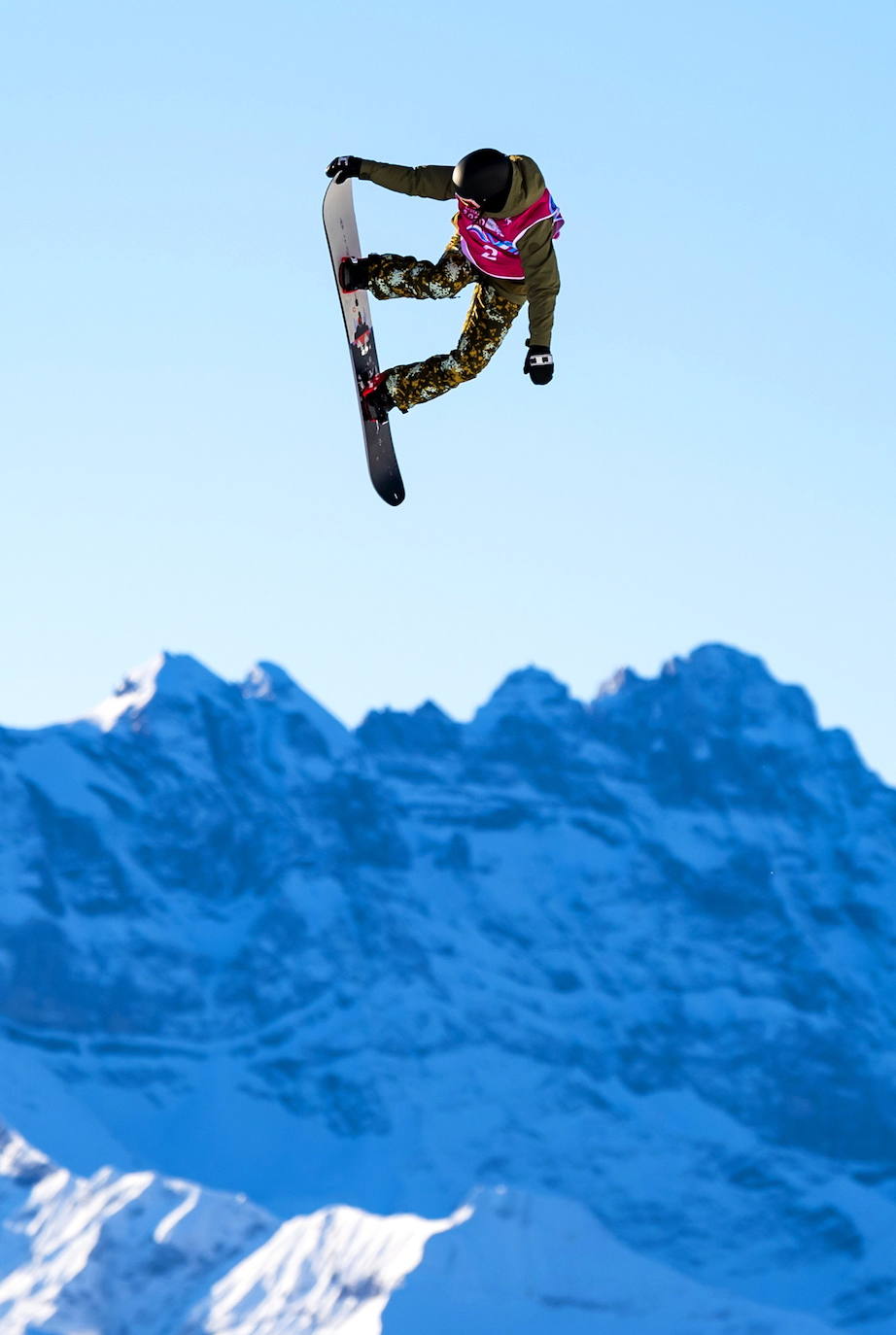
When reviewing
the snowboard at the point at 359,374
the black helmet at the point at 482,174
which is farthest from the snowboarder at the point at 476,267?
the snowboard at the point at 359,374

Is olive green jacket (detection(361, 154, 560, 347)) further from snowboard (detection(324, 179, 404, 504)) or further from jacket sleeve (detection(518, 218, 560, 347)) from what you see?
snowboard (detection(324, 179, 404, 504))

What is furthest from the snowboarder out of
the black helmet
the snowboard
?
the snowboard

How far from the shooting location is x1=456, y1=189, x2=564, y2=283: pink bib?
51.4 feet

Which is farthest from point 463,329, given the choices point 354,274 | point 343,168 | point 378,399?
point 343,168

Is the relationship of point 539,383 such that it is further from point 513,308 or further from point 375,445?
point 375,445

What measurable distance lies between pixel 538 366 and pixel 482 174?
4.89 ft

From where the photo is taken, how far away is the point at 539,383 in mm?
15594

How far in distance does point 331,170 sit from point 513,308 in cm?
185

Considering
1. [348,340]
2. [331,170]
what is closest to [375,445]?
[348,340]

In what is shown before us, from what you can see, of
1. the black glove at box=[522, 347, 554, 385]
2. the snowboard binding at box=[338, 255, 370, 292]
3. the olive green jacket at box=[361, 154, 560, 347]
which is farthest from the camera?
the snowboard binding at box=[338, 255, 370, 292]

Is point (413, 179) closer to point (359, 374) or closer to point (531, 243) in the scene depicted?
point (531, 243)

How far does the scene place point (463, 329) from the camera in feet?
56.5

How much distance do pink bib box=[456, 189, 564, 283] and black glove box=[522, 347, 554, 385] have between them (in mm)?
860

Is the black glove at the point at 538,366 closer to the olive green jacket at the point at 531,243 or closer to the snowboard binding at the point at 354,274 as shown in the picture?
the olive green jacket at the point at 531,243
